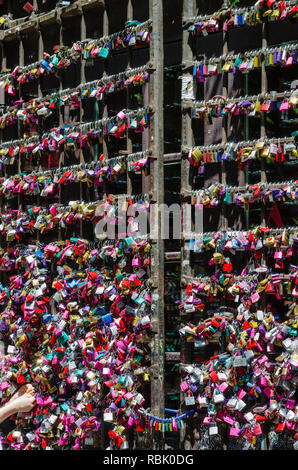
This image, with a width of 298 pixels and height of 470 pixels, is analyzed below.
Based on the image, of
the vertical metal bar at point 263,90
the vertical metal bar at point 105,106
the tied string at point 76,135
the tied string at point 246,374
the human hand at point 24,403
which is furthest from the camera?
the human hand at point 24,403

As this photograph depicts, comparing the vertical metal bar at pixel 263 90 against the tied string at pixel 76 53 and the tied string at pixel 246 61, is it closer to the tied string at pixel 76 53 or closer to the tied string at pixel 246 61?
the tied string at pixel 246 61

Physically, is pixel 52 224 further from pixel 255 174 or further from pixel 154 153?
pixel 255 174

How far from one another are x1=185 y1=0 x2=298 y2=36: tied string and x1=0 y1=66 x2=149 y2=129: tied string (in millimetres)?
396

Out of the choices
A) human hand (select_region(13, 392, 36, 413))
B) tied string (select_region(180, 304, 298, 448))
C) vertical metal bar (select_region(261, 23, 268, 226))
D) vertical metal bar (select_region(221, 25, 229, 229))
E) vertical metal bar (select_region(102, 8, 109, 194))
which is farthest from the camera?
human hand (select_region(13, 392, 36, 413))

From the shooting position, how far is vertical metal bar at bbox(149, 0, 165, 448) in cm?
388

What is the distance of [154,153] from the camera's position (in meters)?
3.93

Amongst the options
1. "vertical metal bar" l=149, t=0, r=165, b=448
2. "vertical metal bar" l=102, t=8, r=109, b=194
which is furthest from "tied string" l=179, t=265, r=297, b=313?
"vertical metal bar" l=102, t=8, r=109, b=194

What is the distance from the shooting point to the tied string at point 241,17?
11.3 feet

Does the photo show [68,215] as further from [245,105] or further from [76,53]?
[245,105]

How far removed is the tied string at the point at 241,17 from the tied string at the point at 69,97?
1.30 ft

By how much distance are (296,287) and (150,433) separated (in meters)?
1.20

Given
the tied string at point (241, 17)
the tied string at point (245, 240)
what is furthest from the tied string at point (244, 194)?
the tied string at point (241, 17)

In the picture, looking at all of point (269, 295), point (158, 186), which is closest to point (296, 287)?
point (269, 295)

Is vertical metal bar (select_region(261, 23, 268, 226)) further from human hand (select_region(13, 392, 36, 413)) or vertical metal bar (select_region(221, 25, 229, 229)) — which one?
→ human hand (select_region(13, 392, 36, 413))
